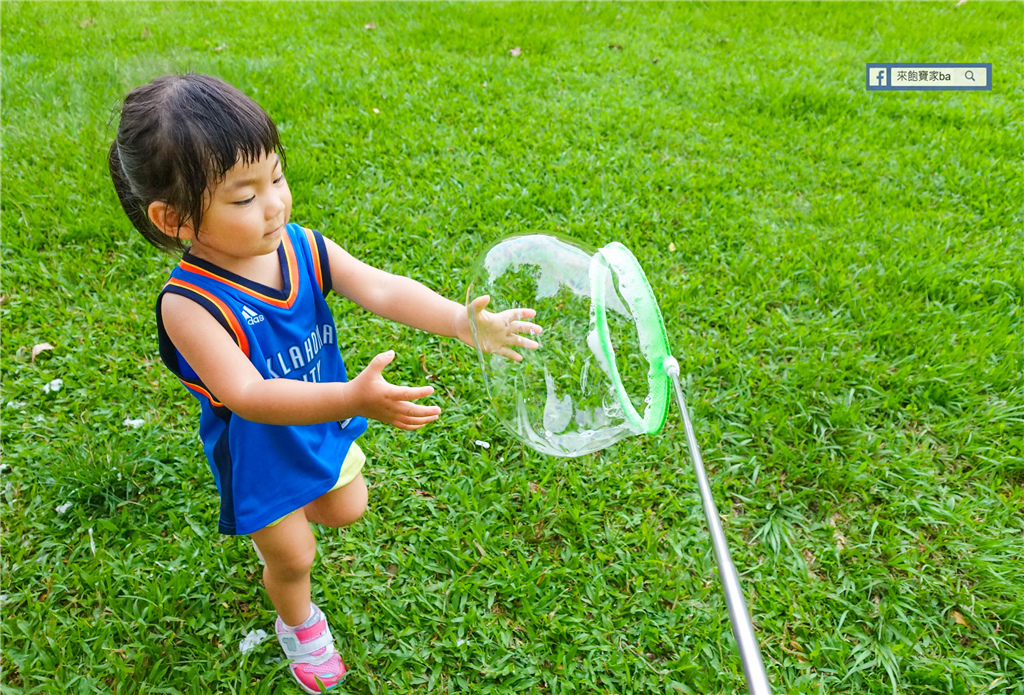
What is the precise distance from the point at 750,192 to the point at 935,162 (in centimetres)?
133

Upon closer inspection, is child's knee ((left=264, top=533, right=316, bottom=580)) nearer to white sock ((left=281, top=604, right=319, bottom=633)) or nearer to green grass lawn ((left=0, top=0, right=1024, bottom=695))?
white sock ((left=281, top=604, right=319, bottom=633))

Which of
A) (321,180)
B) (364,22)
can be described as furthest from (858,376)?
(364,22)

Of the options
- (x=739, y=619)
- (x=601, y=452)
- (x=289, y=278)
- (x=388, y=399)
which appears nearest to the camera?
(x=739, y=619)

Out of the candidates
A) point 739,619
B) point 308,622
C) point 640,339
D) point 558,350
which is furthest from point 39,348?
point 739,619

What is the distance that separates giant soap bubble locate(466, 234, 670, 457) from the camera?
1.67m

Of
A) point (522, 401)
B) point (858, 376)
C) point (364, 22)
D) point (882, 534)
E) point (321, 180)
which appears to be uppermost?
point (364, 22)

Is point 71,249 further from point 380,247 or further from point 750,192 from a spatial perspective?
point 750,192

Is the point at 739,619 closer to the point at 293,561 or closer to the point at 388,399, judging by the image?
the point at 388,399

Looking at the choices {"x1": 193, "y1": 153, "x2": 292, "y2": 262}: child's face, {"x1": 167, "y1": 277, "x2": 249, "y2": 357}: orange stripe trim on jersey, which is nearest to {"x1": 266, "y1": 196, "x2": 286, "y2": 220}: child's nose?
{"x1": 193, "y1": 153, "x2": 292, "y2": 262}: child's face

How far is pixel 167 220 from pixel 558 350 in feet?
3.19

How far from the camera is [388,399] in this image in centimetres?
140

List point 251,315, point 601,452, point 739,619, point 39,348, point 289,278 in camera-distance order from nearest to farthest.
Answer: point 739,619
point 251,315
point 289,278
point 601,452
point 39,348

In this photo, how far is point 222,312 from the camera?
5.18ft

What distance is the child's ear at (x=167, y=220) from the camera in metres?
1.54
